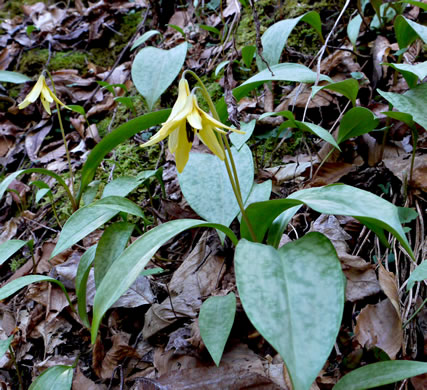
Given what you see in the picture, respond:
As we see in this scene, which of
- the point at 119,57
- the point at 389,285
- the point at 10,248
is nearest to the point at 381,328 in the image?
the point at 389,285

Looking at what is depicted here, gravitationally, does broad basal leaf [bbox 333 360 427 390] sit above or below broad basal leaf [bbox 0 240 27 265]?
above

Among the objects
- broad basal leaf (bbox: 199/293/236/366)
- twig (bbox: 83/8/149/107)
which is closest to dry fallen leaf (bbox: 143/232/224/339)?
broad basal leaf (bbox: 199/293/236/366)

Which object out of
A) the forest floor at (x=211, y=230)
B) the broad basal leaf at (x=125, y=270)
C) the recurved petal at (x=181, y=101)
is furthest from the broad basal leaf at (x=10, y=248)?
the recurved petal at (x=181, y=101)

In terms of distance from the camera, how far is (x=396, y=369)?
893 mm

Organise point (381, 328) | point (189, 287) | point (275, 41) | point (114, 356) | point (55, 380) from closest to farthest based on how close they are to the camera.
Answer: point (381, 328)
point (55, 380)
point (114, 356)
point (189, 287)
point (275, 41)

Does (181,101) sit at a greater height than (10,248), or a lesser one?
greater

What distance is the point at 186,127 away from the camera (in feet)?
3.70

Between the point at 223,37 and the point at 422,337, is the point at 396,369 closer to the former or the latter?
the point at 422,337

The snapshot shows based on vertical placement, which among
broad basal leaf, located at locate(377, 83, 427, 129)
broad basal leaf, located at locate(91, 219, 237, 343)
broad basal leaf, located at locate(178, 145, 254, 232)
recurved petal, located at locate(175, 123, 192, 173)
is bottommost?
broad basal leaf, located at locate(178, 145, 254, 232)

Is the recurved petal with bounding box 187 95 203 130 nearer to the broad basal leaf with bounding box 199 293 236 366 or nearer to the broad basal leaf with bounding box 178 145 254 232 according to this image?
the broad basal leaf with bounding box 178 145 254 232

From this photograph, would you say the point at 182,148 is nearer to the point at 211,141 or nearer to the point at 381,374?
the point at 211,141

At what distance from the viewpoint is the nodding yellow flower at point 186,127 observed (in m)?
1.00

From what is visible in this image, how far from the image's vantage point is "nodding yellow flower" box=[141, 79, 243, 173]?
995mm

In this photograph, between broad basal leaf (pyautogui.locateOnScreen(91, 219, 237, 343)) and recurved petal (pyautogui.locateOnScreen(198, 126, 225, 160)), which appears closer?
broad basal leaf (pyautogui.locateOnScreen(91, 219, 237, 343))
